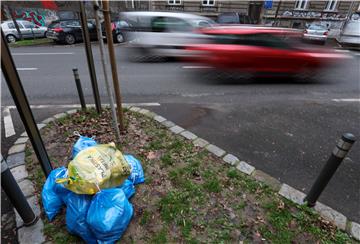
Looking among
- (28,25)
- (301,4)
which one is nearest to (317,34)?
(301,4)

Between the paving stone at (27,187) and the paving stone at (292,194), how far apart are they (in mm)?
2660

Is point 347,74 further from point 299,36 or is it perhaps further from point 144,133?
point 144,133

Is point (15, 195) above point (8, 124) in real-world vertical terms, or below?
above

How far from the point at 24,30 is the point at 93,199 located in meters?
16.7

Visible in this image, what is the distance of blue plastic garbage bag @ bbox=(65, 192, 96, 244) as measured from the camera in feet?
5.70

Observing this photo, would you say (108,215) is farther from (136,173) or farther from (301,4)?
(301,4)

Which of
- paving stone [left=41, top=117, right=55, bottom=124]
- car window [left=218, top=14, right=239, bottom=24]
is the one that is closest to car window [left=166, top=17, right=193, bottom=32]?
paving stone [left=41, top=117, right=55, bottom=124]

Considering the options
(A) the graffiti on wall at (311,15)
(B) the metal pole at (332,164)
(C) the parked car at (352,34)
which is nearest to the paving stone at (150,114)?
(B) the metal pole at (332,164)

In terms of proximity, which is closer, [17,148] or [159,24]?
[17,148]

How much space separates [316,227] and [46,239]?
2.42 metres

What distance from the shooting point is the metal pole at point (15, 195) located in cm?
165

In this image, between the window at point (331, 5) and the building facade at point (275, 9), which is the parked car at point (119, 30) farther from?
the window at point (331, 5)

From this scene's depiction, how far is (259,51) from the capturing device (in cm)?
503

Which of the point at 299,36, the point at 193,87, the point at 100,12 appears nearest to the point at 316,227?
the point at 100,12
